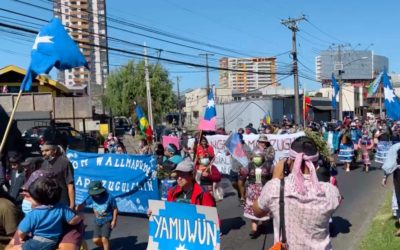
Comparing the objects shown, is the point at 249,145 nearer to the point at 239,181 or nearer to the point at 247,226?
the point at 239,181

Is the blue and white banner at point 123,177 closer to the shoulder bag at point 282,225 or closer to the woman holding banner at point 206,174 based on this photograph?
Answer: the woman holding banner at point 206,174

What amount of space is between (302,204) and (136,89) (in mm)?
49228

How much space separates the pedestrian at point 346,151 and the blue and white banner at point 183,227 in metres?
12.9

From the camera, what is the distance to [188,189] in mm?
5152

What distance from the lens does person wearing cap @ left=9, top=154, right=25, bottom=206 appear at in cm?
712

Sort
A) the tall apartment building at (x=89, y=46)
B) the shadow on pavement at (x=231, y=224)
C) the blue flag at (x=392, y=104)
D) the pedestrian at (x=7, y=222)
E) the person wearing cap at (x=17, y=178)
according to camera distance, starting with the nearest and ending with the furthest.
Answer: the pedestrian at (x=7, y=222)
the person wearing cap at (x=17, y=178)
the shadow on pavement at (x=231, y=224)
the blue flag at (x=392, y=104)
the tall apartment building at (x=89, y=46)

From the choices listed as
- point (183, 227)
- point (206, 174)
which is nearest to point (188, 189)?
point (183, 227)

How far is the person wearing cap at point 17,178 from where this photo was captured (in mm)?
7121

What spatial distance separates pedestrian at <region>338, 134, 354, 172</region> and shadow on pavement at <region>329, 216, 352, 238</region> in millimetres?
7722

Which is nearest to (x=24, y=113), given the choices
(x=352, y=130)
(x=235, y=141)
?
(x=352, y=130)

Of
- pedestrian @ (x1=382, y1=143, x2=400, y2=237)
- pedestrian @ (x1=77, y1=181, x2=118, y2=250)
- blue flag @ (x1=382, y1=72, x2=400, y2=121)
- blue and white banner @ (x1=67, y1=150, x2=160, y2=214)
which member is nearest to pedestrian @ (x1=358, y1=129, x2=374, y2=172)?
blue flag @ (x1=382, y1=72, x2=400, y2=121)

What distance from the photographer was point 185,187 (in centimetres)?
513

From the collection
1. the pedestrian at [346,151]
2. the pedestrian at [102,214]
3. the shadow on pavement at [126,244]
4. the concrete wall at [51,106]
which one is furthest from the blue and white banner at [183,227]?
the concrete wall at [51,106]

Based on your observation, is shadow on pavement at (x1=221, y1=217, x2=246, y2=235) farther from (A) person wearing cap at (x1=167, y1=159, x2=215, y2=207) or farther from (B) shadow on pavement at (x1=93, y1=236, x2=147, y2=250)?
(A) person wearing cap at (x1=167, y1=159, x2=215, y2=207)
